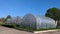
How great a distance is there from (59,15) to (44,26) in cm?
1985

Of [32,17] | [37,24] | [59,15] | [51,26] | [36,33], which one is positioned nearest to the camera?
[36,33]

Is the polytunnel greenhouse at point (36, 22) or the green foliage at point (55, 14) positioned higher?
the green foliage at point (55, 14)

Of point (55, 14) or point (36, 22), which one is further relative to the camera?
point (55, 14)

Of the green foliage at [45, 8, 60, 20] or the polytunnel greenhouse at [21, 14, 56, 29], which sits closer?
the polytunnel greenhouse at [21, 14, 56, 29]

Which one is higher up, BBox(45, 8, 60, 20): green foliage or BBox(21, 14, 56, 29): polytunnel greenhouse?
BBox(45, 8, 60, 20): green foliage

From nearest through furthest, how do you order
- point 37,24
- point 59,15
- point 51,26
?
1. point 37,24
2. point 51,26
3. point 59,15

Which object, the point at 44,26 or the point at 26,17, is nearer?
the point at 44,26

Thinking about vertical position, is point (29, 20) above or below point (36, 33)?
above

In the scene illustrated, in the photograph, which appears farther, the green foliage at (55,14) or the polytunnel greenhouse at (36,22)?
the green foliage at (55,14)

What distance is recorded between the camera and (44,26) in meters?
27.4

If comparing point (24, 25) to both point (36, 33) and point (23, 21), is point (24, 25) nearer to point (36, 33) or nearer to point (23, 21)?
point (23, 21)

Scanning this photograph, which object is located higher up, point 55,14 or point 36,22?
point 55,14

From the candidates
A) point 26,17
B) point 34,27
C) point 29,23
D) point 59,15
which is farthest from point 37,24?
point 59,15

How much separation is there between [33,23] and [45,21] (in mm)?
3162
